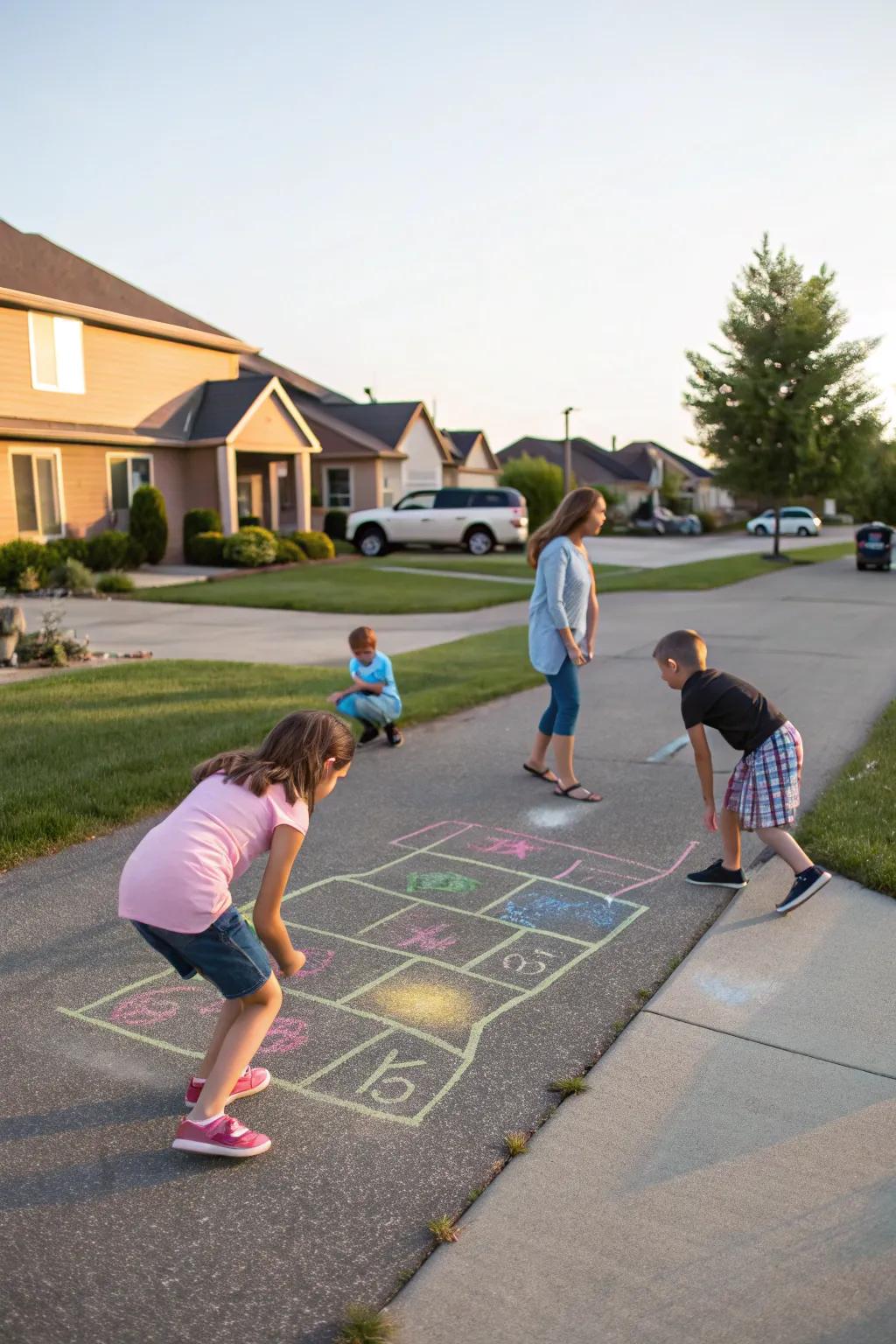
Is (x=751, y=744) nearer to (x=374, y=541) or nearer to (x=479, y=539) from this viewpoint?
(x=374, y=541)

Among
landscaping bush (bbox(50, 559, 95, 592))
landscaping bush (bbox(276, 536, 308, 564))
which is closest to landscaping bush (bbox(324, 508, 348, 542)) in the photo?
landscaping bush (bbox(276, 536, 308, 564))

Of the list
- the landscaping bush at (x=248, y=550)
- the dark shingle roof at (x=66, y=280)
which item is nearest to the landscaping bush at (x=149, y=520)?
the landscaping bush at (x=248, y=550)

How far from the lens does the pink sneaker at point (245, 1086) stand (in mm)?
3332

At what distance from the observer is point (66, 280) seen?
24.7m

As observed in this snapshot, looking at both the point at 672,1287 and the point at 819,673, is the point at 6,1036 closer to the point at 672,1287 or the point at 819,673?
the point at 672,1287

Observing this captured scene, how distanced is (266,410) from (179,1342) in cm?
2727

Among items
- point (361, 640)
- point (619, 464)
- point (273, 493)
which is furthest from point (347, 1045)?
point (619, 464)

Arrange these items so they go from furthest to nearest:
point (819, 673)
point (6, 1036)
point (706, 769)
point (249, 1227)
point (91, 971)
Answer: point (819, 673) < point (706, 769) < point (91, 971) < point (6, 1036) < point (249, 1227)

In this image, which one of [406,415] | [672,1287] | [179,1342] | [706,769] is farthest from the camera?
[406,415]

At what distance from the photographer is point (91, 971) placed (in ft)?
14.0

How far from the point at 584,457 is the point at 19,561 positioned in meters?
63.6

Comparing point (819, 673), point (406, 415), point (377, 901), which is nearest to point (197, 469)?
point (406, 415)

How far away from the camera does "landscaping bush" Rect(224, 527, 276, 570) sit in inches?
971

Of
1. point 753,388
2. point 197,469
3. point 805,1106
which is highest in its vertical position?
point 753,388
